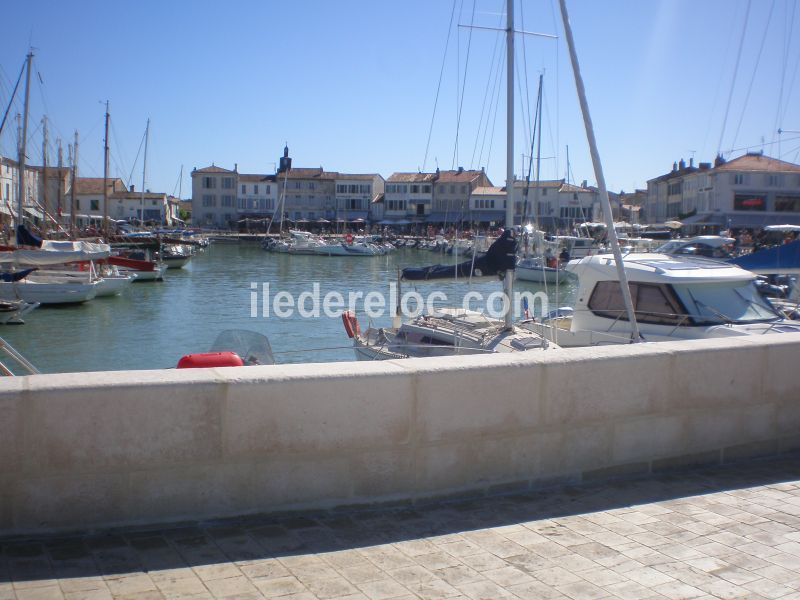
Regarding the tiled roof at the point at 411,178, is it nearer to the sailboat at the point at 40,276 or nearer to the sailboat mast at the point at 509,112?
the sailboat at the point at 40,276

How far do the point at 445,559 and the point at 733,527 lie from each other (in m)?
1.95

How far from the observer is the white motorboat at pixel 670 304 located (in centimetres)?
1539

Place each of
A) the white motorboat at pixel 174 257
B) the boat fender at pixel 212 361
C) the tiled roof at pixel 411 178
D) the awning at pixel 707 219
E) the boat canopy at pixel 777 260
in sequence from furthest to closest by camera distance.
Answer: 1. the tiled roof at pixel 411 178
2. the awning at pixel 707 219
3. the white motorboat at pixel 174 257
4. the boat canopy at pixel 777 260
5. the boat fender at pixel 212 361

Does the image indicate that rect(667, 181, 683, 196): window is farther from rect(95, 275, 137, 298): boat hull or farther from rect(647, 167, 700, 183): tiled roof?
rect(95, 275, 137, 298): boat hull

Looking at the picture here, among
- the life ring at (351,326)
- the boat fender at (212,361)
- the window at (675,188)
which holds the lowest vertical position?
the life ring at (351,326)

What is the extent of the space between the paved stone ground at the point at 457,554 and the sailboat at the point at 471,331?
10.3 meters

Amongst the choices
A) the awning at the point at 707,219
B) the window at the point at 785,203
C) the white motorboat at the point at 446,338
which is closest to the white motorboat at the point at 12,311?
the white motorboat at the point at 446,338

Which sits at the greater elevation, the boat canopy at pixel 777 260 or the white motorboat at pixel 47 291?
the boat canopy at pixel 777 260

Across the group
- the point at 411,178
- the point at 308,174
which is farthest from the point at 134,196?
the point at 411,178

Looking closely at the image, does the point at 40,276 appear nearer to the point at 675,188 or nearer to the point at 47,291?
the point at 47,291

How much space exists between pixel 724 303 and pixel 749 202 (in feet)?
241

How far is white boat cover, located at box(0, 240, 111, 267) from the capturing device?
42562 mm

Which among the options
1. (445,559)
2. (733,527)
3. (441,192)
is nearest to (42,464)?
(445,559)

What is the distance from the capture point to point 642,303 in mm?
16219
